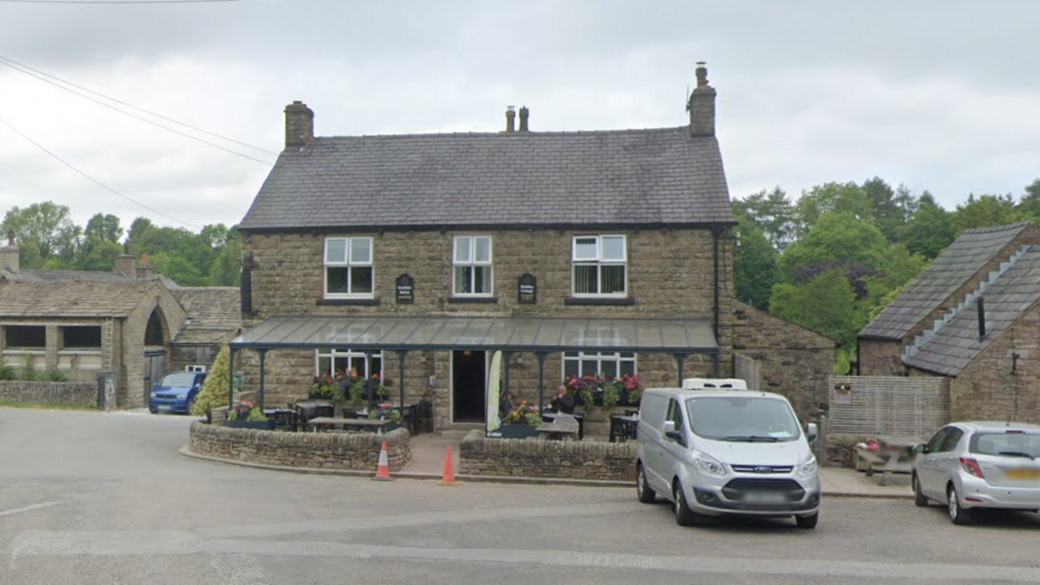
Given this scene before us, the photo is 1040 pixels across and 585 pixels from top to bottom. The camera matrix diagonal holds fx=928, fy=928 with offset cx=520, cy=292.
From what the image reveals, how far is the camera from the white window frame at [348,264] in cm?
2359

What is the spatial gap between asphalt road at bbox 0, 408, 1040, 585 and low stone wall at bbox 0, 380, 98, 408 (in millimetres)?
18104

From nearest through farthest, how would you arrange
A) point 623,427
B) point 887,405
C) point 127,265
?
point 887,405
point 623,427
point 127,265

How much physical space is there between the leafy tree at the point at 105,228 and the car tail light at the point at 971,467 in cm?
12660

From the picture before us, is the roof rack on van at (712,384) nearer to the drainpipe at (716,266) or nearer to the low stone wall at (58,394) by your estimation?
the drainpipe at (716,266)

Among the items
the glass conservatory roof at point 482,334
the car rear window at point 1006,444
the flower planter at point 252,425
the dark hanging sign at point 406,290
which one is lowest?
the flower planter at point 252,425

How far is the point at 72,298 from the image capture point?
120 ft

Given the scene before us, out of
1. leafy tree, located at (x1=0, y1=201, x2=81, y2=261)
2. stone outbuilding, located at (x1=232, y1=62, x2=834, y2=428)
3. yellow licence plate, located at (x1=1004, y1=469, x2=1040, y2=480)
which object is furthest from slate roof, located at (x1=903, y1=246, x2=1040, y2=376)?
leafy tree, located at (x1=0, y1=201, x2=81, y2=261)

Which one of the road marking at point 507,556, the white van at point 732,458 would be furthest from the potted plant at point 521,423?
the road marking at point 507,556

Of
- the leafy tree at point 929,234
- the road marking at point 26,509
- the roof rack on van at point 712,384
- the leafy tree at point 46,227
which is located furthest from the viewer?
the leafy tree at point 46,227

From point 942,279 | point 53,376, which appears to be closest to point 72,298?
point 53,376

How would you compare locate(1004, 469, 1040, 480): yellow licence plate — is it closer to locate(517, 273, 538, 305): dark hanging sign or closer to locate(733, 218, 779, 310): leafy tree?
locate(517, 273, 538, 305): dark hanging sign

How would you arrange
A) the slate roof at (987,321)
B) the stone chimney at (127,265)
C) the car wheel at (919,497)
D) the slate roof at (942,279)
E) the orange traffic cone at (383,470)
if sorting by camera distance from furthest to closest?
the stone chimney at (127,265)
the slate roof at (942,279)
the slate roof at (987,321)
the orange traffic cone at (383,470)
the car wheel at (919,497)

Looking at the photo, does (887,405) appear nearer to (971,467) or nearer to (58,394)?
(971,467)

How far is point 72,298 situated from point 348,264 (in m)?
18.5
